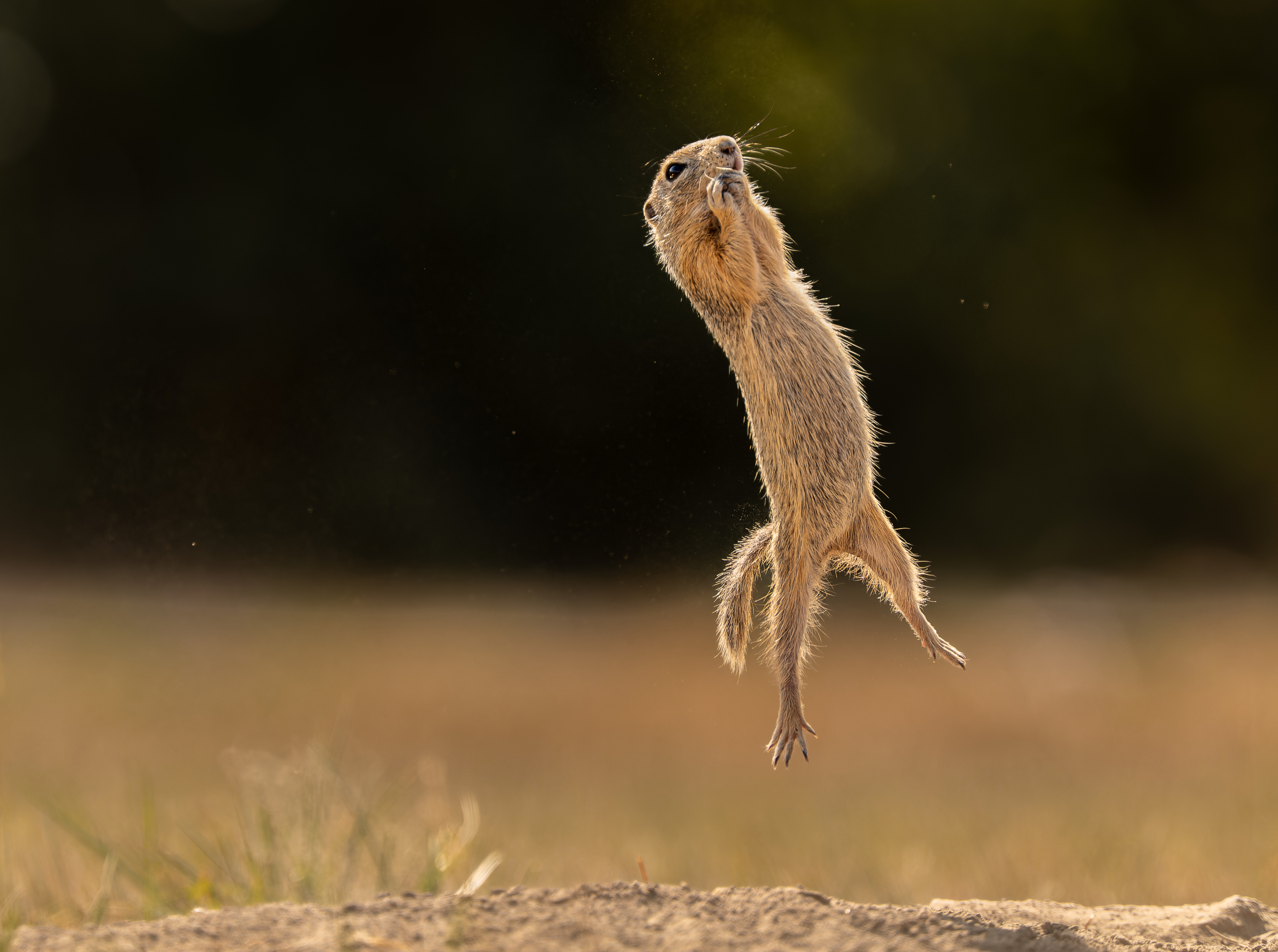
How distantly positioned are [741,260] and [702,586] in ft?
2.89

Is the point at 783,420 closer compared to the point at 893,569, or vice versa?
the point at 783,420

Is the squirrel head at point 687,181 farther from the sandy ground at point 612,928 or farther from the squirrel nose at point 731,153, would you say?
the sandy ground at point 612,928

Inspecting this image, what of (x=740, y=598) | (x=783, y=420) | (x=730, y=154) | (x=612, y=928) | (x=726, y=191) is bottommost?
(x=612, y=928)

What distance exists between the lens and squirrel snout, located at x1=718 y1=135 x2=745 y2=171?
2.02m

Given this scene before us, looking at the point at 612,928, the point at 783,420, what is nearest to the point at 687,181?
the point at 783,420

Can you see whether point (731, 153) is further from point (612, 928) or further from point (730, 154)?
point (612, 928)

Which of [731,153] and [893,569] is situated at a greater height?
[731,153]

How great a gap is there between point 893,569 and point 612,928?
0.77 meters

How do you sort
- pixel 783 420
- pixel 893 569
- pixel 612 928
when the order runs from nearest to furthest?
pixel 612 928 < pixel 783 420 < pixel 893 569

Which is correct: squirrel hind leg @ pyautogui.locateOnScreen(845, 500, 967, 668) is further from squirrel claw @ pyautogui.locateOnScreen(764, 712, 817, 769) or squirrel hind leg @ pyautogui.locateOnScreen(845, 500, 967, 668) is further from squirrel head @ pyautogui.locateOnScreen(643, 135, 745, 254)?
squirrel head @ pyautogui.locateOnScreen(643, 135, 745, 254)

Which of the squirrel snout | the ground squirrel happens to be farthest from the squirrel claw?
the squirrel snout

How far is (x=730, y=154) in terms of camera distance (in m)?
2.04

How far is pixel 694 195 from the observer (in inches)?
79.1

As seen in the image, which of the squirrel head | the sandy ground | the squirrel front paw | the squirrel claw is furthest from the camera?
the squirrel head
